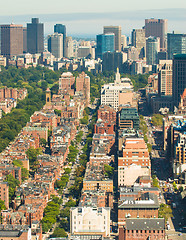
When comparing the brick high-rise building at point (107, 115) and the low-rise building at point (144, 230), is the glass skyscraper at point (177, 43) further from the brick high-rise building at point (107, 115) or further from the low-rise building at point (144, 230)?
the low-rise building at point (144, 230)

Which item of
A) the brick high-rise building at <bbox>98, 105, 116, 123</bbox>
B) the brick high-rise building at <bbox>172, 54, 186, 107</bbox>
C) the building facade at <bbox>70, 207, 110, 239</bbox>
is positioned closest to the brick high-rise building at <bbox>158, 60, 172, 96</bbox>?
the brick high-rise building at <bbox>172, 54, 186, 107</bbox>

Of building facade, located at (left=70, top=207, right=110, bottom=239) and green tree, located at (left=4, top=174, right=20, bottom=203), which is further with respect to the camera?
green tree, located at (left=4, top=174, right=20, bottom=203)

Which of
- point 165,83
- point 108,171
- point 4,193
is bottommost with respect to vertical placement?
point 4,193

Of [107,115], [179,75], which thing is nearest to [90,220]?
[107,115]

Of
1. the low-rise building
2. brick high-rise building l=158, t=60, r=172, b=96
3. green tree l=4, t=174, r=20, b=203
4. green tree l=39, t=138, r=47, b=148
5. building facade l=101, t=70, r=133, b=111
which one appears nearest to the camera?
the low-rise building

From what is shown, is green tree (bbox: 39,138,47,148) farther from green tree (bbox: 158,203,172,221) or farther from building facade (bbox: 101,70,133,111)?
green tree (bbox: 158,203,172,221)

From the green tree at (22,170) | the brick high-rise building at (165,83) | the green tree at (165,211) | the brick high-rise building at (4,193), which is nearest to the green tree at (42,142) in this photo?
the green tree at (22,170)

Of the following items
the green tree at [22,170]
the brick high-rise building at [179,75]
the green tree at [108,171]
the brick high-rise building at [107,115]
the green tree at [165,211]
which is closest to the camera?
the green tree at [165,211]

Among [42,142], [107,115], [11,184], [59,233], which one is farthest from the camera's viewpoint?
[107,115]

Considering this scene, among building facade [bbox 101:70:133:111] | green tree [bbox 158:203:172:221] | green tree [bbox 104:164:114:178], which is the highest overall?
building facade [bbox 101:70:133:111]

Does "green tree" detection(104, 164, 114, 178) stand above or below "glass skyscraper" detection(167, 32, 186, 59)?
below

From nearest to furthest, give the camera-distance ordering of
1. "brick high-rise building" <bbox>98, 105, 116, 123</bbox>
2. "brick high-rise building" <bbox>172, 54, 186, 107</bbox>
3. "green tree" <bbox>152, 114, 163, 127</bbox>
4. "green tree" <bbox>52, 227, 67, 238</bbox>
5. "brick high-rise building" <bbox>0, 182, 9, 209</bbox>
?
"green tree" <bbox>52, 227, 67, 238</bbox> → "brick high-rise building" <bbox>0, 182, 9, 209</bbox> → "brick high-rise building" <bbox>98, 105, 116, 123</bbox> → "green tree" <bbox>152, 114, 163, 127</bbox> → "brick high-rise building" <bbox>172, 54, 186, 107</bbox>

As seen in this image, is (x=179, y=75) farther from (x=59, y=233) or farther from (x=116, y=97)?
(x=59, y=233)
